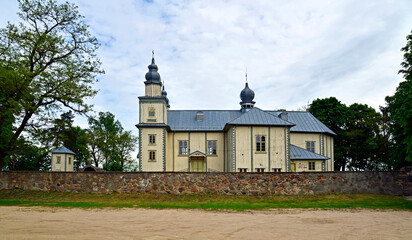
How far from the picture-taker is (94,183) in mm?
23062

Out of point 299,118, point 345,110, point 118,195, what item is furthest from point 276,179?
point 345,110

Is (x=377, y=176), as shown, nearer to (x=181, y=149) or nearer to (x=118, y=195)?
(x=118, y=195)

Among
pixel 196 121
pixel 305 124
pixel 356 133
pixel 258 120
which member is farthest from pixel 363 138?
pixel 196 121

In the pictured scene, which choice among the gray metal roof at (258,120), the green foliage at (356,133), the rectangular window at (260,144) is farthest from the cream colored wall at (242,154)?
the green foliage at (356,133)

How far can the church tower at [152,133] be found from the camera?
121ft

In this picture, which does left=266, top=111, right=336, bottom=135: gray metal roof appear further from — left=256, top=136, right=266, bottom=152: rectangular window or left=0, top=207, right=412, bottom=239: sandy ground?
left=0, top=207, right=412, bottom=239: sandy ground

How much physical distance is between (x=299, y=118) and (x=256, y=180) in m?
22.2

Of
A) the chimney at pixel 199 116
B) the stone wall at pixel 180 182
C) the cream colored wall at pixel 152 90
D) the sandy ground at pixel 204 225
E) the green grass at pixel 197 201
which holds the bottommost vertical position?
the green grass at pixel 197 201

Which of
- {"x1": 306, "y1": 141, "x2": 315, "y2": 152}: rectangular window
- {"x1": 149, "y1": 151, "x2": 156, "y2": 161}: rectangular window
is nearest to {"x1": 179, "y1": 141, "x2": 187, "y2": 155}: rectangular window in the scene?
{"x1": 149, "y1": 151, "x2": 156, "y2": 161}: rectangular window

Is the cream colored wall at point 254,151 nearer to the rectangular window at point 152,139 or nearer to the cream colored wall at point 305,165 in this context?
the cream colored wall at point 305,165

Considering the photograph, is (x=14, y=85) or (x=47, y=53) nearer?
(x=14, y=85)

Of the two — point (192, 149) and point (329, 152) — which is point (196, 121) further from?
point (329, 152)

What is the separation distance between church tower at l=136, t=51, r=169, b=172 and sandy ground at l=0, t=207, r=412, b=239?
64.5 ft

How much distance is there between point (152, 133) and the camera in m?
37.2
